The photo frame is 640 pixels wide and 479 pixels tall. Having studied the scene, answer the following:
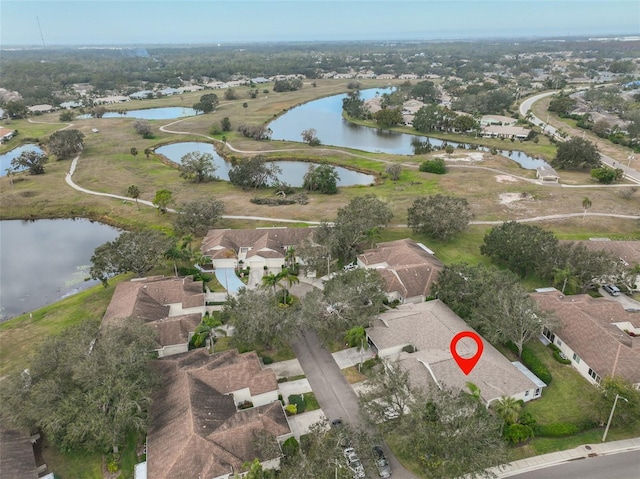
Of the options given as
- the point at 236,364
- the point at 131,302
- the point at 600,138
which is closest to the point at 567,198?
the point at 600,138

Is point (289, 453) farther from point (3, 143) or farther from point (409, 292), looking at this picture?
point (3, 143)

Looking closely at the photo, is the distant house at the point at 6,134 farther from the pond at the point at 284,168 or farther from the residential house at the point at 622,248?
the residential house at the point at 622,248

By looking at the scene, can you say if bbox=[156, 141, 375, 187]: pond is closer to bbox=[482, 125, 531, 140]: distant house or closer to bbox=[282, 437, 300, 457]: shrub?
bbox=[482, 125, 531, 140]: distant house

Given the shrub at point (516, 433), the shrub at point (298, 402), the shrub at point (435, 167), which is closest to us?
the shrub at point (516, 433)

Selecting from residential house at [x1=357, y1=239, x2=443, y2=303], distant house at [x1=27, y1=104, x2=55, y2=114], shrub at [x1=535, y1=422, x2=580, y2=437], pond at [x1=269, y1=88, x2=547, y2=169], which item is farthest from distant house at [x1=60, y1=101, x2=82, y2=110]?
shrub at [x1=535, y1=422, x2=580, y2=437]

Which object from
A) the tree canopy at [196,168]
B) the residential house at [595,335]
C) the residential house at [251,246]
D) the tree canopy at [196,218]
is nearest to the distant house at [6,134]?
the tree canopy at [196,168]
